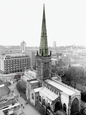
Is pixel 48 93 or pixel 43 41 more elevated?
pixel 43 41

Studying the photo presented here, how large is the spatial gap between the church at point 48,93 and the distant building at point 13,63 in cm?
4625

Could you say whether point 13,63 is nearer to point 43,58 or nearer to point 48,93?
point 43,58

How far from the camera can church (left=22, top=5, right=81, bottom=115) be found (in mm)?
35969

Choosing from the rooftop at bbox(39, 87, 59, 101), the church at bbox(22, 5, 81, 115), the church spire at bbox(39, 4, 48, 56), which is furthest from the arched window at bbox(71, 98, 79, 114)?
the church spire at bbox(39, 4, 48, 56)

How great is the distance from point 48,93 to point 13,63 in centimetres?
5646

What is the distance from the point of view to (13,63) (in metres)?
91.2

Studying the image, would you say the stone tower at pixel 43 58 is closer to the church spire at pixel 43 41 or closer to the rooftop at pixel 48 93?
the church spire at pixel 43 41

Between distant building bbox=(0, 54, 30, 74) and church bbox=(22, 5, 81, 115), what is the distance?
46248mm

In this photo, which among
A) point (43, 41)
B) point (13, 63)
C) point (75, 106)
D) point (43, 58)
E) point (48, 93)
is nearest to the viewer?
point (75, 106)

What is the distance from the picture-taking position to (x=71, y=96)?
113 feet

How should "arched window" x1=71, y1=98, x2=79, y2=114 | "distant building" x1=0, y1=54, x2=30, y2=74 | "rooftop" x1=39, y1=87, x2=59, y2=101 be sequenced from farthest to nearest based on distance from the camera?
"distant building" x1=0, y1=54, x2=30, y2=74 → "rooftop" x1=39, y1=87, x2=59, y2=101 → "arched window" x1=71, y1=98, x2=79, y2=114

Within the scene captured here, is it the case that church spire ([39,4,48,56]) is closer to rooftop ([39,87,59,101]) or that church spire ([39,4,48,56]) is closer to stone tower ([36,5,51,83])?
stone tower ([36,5,51,83])

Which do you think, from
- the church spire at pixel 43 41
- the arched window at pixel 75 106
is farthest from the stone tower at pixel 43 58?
the arched window at pixel 75 106

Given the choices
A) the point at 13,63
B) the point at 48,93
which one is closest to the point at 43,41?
the point at 48,93
